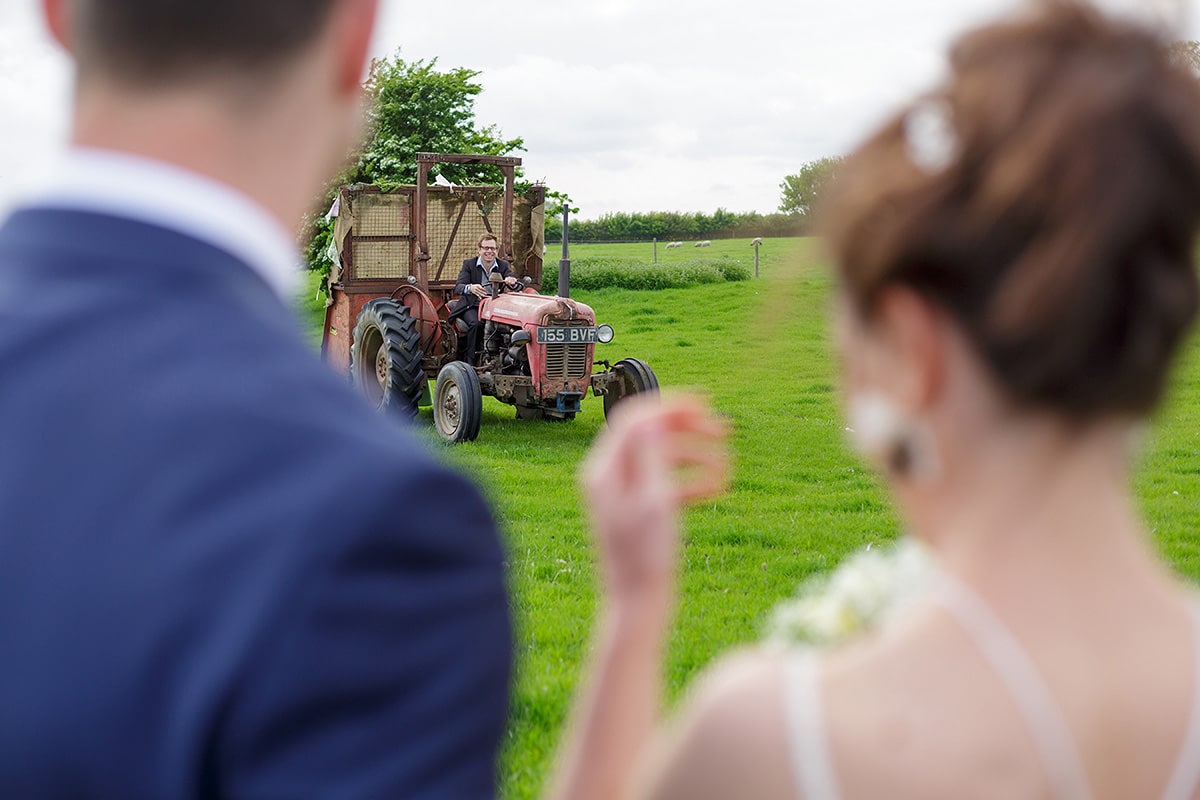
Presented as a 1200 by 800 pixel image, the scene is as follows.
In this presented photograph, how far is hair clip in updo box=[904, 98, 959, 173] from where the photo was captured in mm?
975

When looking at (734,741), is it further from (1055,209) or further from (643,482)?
(1055,209)

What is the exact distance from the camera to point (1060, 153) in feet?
3.05

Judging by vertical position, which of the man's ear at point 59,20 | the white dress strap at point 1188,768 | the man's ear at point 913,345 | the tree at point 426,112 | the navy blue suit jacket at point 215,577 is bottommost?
the white dress strap at point 1188,768

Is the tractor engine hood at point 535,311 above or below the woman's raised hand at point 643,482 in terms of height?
below

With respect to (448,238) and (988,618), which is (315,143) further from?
(448,238)

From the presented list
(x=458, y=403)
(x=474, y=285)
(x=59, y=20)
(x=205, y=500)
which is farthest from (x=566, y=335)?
(x=205, y=500)

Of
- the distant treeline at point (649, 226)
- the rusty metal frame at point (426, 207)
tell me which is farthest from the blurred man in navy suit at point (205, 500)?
the distant treeline at point (649, 226)

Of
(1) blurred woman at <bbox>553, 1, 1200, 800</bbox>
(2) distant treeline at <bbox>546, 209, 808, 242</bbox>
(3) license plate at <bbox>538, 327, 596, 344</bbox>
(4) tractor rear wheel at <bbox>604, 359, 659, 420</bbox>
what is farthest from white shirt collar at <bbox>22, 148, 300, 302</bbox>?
(2) distant treeline at <bbox>546, 209, 808, 242</bbox>

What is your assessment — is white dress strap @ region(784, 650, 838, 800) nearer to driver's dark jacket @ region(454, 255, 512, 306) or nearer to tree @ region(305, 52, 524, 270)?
driver's dark jacket @ region(454, 255, 512, 306)

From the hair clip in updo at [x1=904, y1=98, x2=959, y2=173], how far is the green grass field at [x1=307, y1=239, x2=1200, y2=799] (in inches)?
6.3

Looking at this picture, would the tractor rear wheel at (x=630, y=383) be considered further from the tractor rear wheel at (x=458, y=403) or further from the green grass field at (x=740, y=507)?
the tractor rear wheel at (x=458, y=403)

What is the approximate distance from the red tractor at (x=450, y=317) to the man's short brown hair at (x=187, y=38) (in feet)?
32.1

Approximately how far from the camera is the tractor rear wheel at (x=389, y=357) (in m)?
11.3

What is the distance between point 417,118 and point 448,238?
1562 cm
